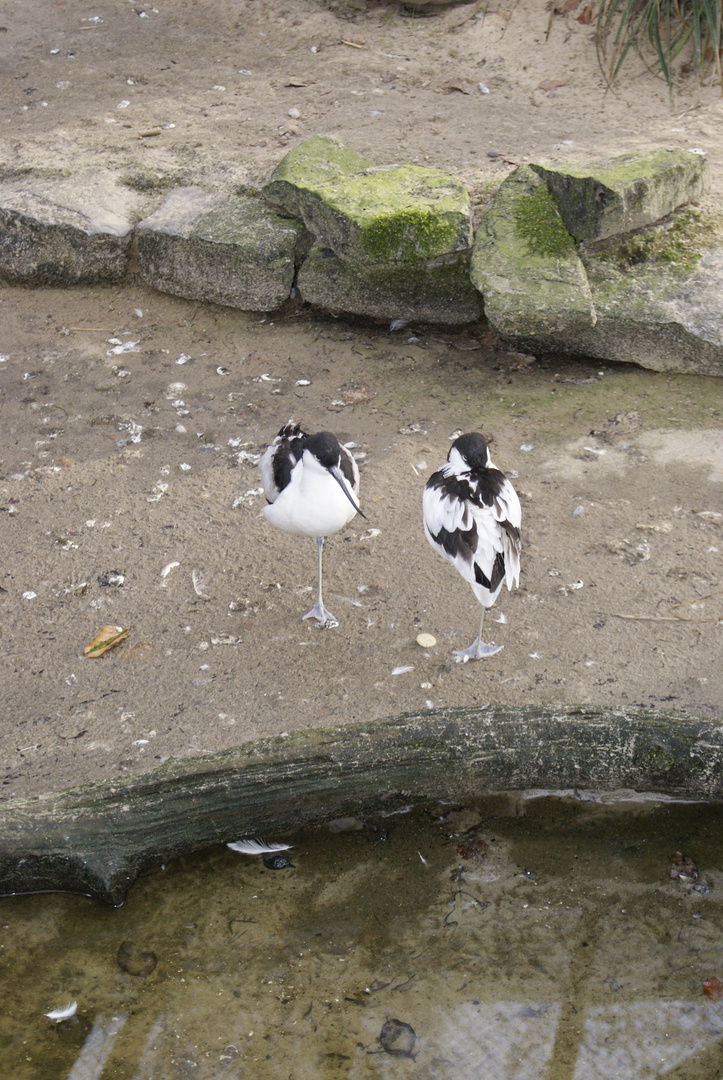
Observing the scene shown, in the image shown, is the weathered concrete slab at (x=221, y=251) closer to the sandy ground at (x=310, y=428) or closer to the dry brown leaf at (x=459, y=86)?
the sandy ground at (x=310, y=428)

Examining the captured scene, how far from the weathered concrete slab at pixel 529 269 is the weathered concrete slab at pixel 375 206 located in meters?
0.22

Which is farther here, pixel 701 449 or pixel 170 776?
pixel 701 449

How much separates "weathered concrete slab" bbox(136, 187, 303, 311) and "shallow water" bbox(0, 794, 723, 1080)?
12.7ft

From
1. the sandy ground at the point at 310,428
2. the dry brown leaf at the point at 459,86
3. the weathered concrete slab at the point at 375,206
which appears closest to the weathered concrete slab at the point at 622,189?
the sandy ground at the point at 310,428

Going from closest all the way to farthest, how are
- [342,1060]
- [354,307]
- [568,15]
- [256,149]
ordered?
1. [342,1060]
2. [354,307]
3. [256,149]
4. [568,15]

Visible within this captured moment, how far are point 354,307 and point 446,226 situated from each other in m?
0.75

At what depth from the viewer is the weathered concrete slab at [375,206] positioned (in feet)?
17.7

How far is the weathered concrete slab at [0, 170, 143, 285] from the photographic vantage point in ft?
19.9

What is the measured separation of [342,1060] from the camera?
8.09ft

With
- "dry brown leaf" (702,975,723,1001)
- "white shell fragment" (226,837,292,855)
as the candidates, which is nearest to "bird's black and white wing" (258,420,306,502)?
"white shell fragment" (226,837,292,855)

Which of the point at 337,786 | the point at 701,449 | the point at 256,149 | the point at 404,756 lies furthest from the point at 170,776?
the point at 256,149

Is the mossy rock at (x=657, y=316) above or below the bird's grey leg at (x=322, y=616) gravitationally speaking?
above

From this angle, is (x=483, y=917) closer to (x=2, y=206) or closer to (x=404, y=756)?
(x=404, y=756)

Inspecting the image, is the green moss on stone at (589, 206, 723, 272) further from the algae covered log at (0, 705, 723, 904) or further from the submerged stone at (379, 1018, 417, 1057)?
the submerged stone at (379, 1018, 417, 1057)
